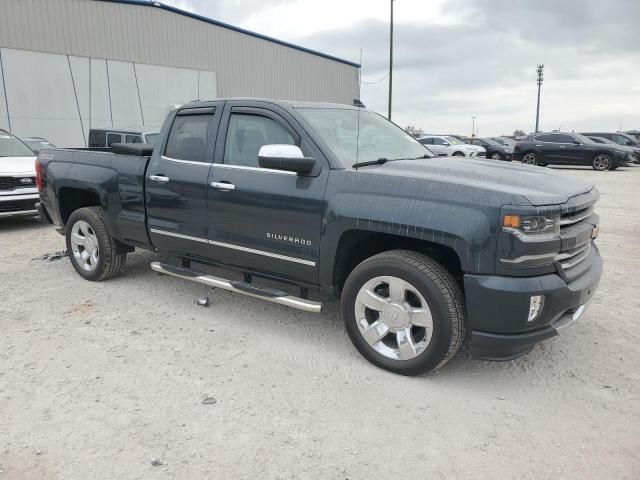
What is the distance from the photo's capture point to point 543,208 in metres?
3.00

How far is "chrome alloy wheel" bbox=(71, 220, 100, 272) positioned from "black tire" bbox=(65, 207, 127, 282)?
33 millimetres

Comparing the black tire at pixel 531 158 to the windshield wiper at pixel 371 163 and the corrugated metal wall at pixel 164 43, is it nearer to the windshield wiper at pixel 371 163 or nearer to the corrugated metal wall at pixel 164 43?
the corrugated metal wall at pixel 164 43

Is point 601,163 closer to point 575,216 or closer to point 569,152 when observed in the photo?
point 569,152

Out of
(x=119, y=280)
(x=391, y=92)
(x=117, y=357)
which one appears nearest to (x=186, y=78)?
(x=391, y=92)

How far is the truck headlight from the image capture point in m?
2.95

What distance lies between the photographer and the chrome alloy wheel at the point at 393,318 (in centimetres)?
333

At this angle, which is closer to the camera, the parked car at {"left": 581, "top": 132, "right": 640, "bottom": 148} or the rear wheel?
the rear wheel

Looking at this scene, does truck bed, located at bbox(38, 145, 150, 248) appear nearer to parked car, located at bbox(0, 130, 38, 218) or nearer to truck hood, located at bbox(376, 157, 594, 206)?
truck hood, located at bbox(376, 157, 594, 206)

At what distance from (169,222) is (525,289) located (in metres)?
3.04

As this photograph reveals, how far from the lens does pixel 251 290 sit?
409 centimetres

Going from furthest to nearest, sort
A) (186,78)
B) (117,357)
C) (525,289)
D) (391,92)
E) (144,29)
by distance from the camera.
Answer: (391,92)
(186,78)
(144,29)
(117,357)
(525,289)

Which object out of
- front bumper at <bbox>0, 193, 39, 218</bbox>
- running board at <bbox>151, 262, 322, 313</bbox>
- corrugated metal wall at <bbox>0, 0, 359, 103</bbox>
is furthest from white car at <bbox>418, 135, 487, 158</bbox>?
running board at <bbox>151, 262, 322, 313</bbox>

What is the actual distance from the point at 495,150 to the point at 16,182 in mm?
22720

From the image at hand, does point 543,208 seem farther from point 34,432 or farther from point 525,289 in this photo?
point 34,432
